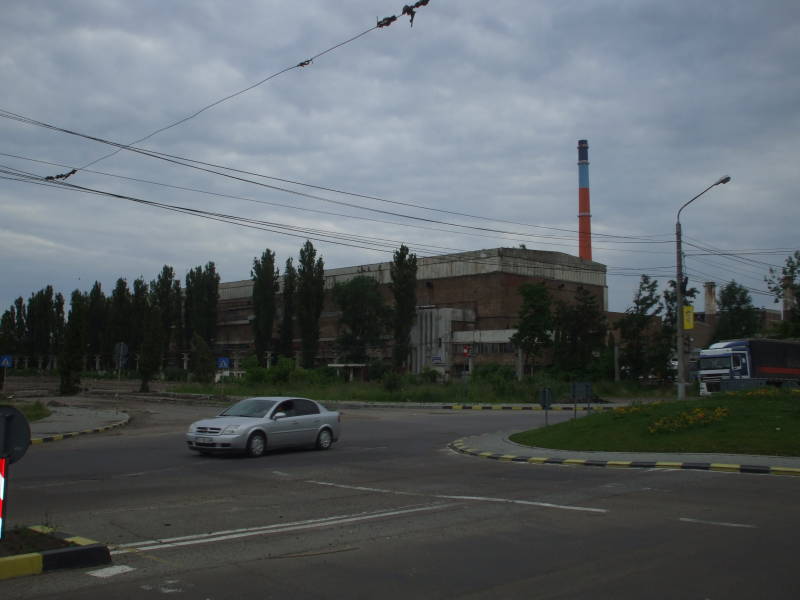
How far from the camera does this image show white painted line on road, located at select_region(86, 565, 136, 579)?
699 cm

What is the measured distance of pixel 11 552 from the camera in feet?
23.1

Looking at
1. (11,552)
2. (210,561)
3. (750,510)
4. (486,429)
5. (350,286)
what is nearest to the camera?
(11,552)

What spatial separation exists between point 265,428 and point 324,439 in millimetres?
2342

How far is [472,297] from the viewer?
3265 inches

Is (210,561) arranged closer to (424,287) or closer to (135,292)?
(424,287)

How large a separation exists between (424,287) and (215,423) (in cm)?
7036

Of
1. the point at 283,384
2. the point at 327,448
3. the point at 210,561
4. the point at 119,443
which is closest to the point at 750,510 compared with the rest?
the point at 210,561

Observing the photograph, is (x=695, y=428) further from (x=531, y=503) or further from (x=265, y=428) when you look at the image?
(x=265, y=428)

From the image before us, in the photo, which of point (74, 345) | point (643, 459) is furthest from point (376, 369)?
point (643, 459)

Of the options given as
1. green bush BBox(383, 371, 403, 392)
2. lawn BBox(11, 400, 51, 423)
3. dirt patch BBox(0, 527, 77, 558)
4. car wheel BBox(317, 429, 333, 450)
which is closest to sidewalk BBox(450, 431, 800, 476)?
car wheel BBox(317, 429, 333, 450)

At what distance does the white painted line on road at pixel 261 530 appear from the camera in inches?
327

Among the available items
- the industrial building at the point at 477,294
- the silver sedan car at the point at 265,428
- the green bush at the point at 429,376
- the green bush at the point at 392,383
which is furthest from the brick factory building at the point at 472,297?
the silver sedan car at the point at 265,428

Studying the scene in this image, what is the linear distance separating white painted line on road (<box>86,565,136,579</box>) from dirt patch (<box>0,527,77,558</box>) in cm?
51

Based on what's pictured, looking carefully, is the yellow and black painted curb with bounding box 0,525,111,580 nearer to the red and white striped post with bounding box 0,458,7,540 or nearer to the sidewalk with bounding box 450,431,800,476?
the red and white striped post with bounding box 0,458,7,540
